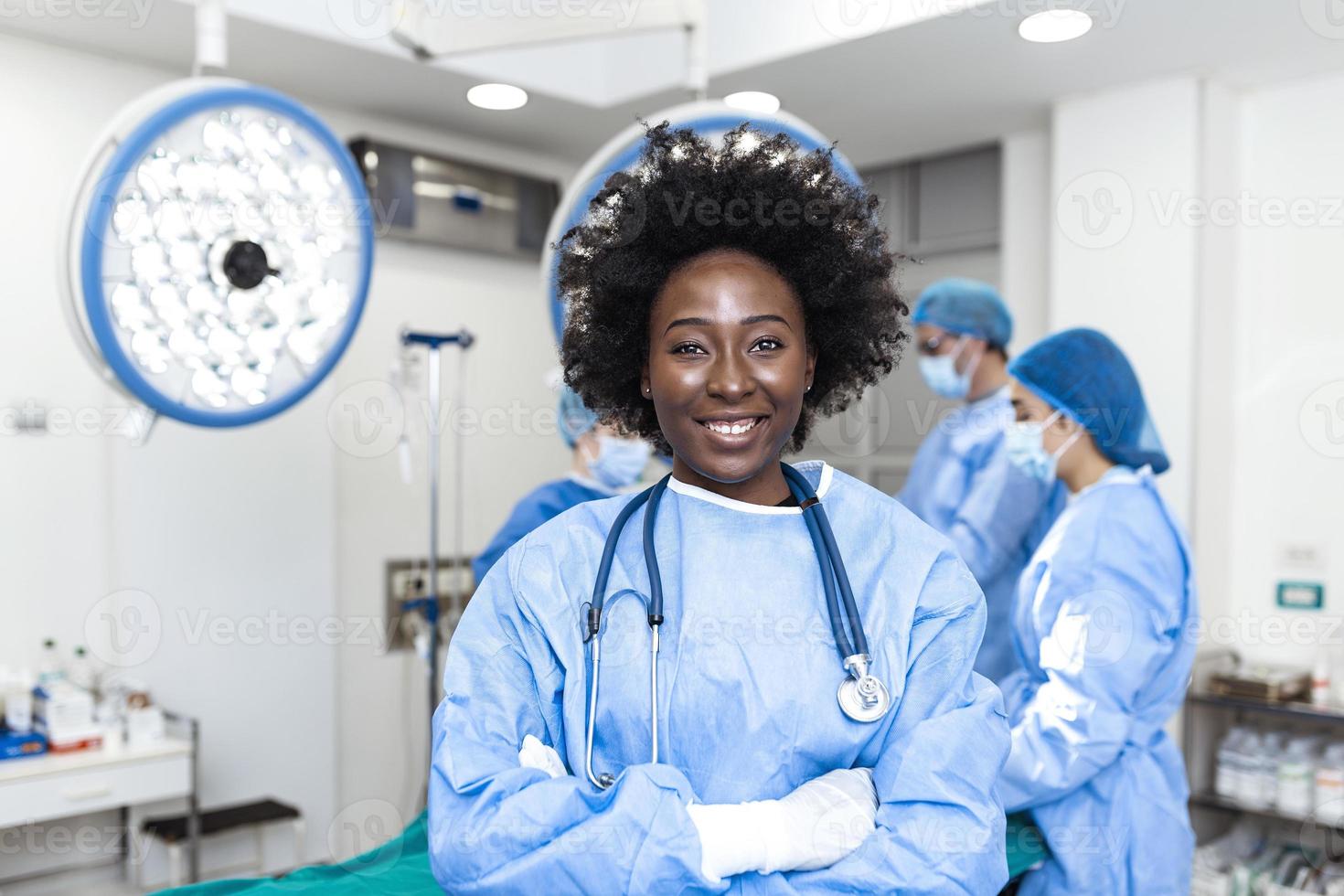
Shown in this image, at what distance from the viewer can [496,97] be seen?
3.46 m

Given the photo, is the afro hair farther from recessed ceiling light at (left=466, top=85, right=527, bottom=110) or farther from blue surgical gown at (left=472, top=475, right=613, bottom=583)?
recessed ceiling light at (left=466, top=85, right=527, bottom=110)

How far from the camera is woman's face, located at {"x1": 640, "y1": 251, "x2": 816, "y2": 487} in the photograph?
1147mm

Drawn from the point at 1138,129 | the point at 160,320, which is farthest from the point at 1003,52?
the point at 160,320

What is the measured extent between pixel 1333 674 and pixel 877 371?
2360 millimetres

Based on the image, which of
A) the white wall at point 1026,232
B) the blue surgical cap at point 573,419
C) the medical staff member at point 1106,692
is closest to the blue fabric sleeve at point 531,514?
the blue surgical cap at point 573,419

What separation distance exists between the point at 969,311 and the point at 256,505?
215cm

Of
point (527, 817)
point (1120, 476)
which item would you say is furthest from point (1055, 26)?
point (527, 817)

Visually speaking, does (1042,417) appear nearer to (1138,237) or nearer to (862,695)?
(862,695)

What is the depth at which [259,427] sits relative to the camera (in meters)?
3.40

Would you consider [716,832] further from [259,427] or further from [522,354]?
[522,354]

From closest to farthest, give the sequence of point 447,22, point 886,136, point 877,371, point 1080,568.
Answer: point 877,371
point 1080,568
point 447,22
point 886,136

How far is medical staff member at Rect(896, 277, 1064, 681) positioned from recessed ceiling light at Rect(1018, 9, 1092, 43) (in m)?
0.65

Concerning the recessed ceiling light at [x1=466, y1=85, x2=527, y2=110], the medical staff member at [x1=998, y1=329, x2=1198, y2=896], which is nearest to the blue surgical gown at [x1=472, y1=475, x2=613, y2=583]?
the medical staff member at [x1=998, y1=329, x2=1198, y2=896]

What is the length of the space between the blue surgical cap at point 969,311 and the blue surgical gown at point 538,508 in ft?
3.74
